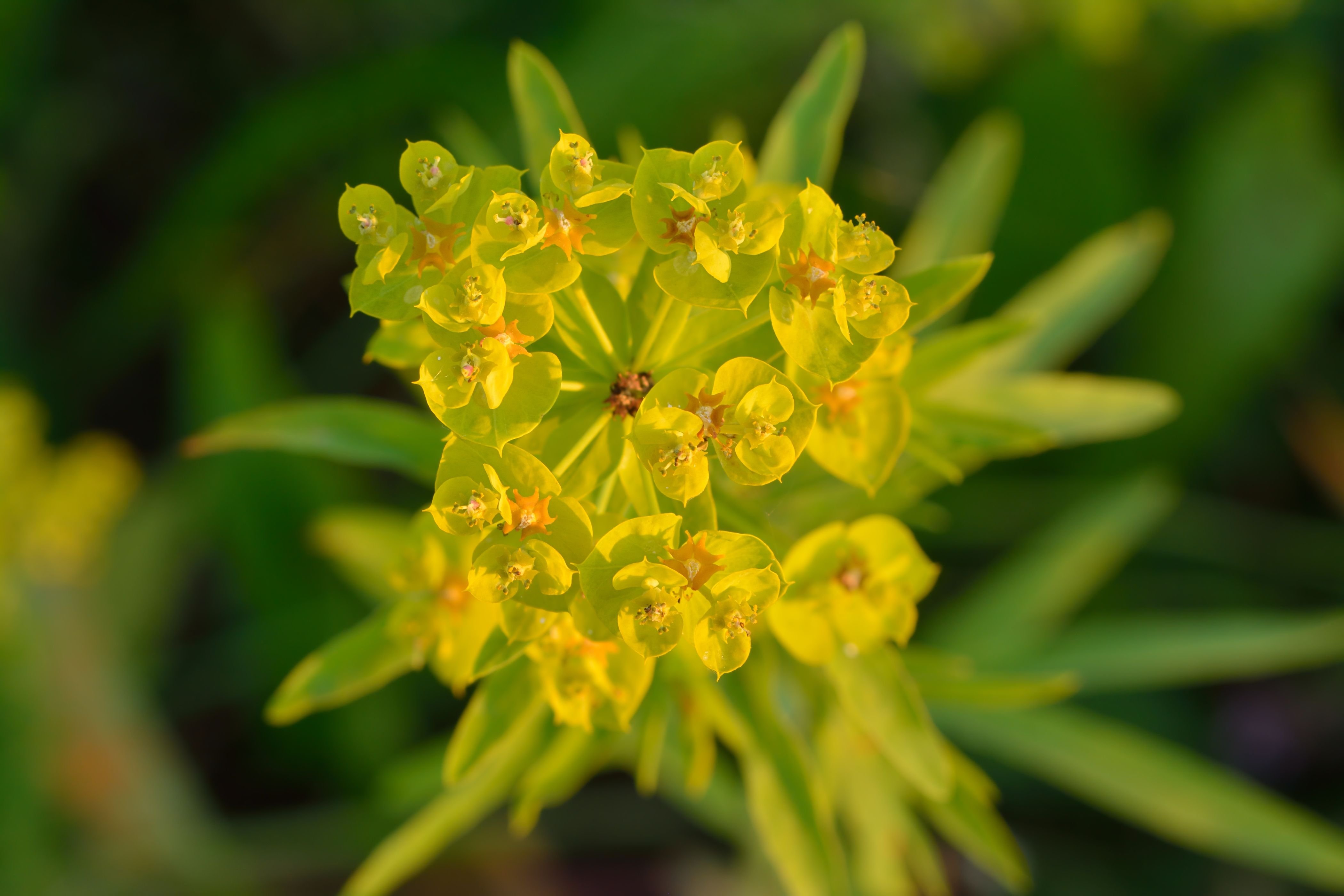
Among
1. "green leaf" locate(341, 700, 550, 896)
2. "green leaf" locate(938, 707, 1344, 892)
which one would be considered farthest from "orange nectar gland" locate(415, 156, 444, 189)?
"green leaf" locate(938, 707, 1344, 892)

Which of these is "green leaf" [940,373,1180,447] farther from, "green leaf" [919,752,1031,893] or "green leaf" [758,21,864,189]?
"green leaf" [919,752,1031,893]

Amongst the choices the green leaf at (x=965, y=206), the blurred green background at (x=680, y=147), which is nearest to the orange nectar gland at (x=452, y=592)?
the green leaf at (x=965, y=206)

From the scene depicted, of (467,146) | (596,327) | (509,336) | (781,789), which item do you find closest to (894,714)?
(781,789)

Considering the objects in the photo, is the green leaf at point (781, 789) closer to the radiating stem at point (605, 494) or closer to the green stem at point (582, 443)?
the radiating stem at point (605, 494)

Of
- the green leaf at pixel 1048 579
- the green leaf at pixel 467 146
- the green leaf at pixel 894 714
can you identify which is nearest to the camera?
the green leaf at pixel 894 714

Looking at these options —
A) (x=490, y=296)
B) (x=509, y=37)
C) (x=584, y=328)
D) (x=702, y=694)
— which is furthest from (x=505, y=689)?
(x=509, y=37)

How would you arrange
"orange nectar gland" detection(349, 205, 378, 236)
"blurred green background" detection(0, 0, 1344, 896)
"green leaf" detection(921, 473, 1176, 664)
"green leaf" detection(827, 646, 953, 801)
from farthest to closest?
"blurred green background" detection(0, 0, 1344, 896) → "green leaf" detection(921, 473, 1176, 664) → "green leaf" detection(827, 646, 953, 801) → "orange nectar gland" detection(349, 205, 378, 236)

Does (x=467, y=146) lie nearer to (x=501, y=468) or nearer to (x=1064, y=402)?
(x=501, y=468)
